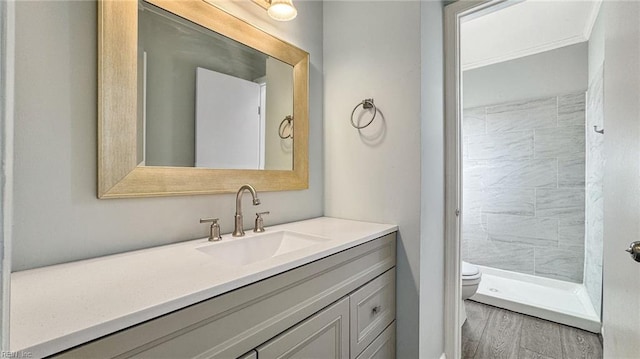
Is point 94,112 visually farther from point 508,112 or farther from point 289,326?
point 508,112

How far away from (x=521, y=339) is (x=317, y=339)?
1766mm

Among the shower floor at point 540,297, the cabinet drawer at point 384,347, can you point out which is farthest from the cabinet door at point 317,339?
the shower floor at point 540,297

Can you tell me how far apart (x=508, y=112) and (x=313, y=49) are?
234 centimetres

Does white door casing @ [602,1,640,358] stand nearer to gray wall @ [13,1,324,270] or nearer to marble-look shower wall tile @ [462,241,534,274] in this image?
gray wall @ [13,1,324,270]

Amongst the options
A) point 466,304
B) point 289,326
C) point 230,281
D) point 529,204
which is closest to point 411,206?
point 289,326

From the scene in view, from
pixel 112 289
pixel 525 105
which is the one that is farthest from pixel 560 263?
pixel 112 289

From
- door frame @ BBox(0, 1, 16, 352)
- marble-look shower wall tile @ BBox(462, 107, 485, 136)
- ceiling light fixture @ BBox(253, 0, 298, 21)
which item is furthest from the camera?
marble-look shower wall tile @ BBox(462, 107, 485, 136)

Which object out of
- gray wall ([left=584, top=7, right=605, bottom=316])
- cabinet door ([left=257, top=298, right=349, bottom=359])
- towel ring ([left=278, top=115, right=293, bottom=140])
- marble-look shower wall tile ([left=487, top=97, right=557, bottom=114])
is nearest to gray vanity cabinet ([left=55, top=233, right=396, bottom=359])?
cabinet door ([left=257, top=298, right=349, bottom=359])

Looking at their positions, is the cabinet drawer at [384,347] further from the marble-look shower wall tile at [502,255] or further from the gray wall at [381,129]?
the marble-look shower wall tile at [502,255]

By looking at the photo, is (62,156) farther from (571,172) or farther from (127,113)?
(571,172)

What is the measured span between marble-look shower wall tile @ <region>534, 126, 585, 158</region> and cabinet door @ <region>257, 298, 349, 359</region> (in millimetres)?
2772

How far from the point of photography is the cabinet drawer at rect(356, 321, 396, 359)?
1.20 meters

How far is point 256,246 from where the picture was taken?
1223 mm

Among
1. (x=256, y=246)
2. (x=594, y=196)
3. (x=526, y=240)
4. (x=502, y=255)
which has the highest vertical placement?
(x=594, y=196)
